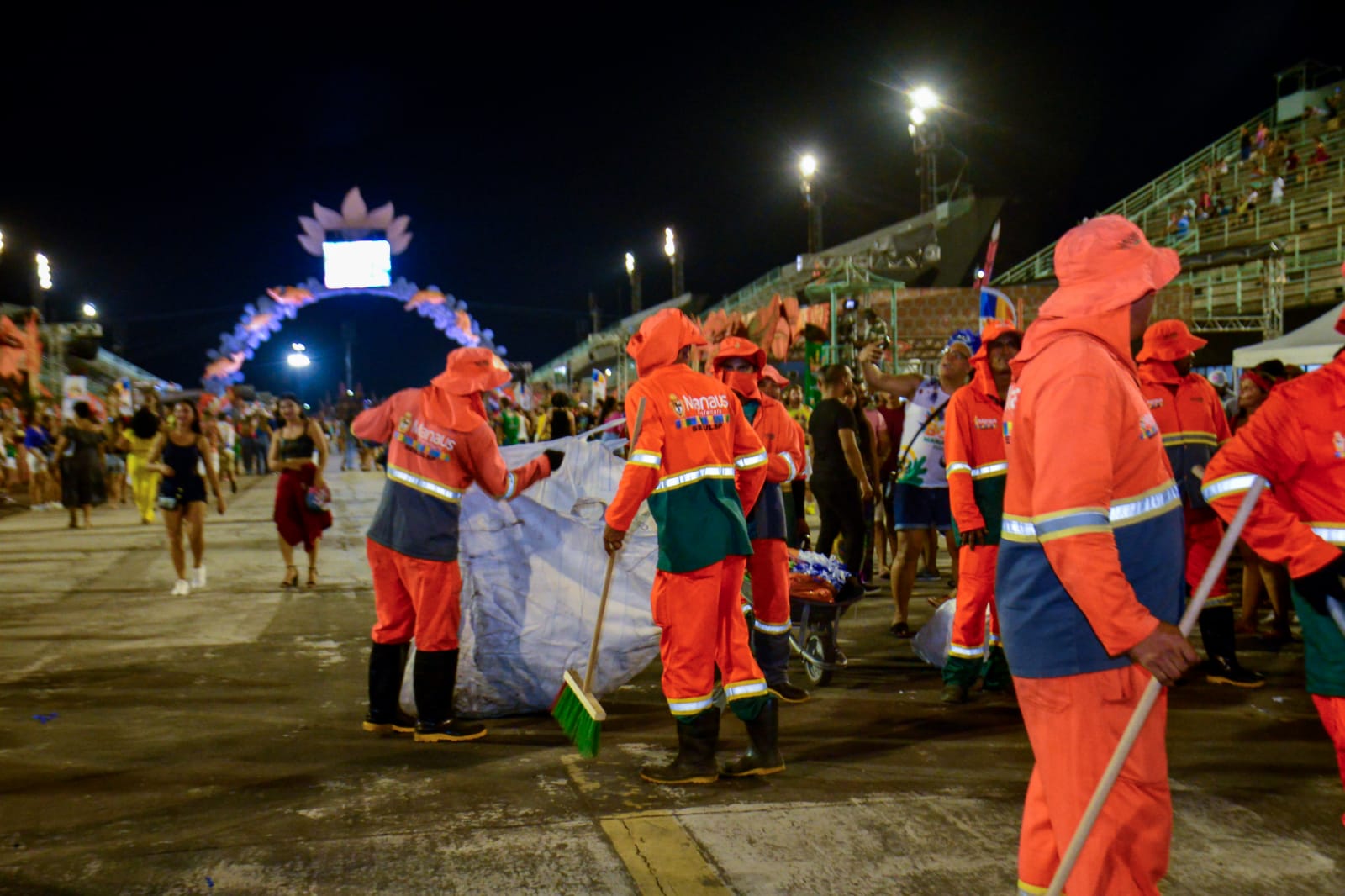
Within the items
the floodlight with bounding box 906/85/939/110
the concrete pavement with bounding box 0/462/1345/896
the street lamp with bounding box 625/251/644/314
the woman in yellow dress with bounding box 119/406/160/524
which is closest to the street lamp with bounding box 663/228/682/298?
the street lamp with bounding box 625/251/644/314

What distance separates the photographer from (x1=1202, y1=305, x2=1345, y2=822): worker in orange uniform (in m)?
3.42

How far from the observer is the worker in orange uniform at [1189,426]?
6.37 m

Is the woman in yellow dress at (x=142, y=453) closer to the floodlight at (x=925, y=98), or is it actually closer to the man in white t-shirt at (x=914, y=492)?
→ the man in white t-shirt at (x=914, y=492)

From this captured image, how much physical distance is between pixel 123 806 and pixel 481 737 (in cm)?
166

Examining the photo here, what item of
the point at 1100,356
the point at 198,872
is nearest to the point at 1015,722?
the point at 1100,356

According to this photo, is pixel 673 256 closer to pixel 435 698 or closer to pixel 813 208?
pixel 813 208

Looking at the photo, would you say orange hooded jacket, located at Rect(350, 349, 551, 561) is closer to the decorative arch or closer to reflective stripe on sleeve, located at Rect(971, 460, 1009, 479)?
reflective stripe on sleeve, located at Rect(971, 460, 1009, 479)

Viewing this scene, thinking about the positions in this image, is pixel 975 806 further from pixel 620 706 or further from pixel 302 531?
pixel 302 531

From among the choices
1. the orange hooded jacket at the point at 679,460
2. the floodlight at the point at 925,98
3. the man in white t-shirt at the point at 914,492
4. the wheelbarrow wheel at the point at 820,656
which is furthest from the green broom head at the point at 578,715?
the floodlight at the point at 925,98

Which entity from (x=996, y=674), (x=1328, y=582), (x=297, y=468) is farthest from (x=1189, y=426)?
(x=297, y=468)

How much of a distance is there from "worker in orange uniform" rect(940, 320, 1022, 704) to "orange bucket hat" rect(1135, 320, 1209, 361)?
969 millimetres

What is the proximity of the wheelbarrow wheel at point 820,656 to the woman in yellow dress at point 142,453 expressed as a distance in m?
9.65

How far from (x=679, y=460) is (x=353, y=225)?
22156 mm

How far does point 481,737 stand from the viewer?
5492mm
